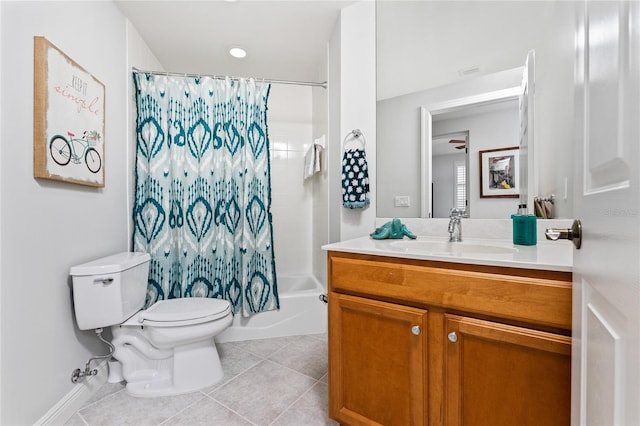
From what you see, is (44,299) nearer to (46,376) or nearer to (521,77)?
(46,376)

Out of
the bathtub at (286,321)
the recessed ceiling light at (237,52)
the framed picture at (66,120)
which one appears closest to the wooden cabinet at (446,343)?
the bathtub at (286,321)

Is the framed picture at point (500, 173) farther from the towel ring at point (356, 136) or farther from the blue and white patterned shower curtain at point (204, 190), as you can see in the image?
the blue and white patterned shower curtain at point (204, 190)

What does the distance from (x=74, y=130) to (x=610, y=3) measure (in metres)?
1.89

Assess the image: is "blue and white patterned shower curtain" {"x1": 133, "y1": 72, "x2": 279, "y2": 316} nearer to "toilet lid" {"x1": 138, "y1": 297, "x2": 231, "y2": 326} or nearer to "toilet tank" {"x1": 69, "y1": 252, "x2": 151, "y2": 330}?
"toilet lid" {"x1": 138, "y1": 297, "x2": 231, "y2": 326}

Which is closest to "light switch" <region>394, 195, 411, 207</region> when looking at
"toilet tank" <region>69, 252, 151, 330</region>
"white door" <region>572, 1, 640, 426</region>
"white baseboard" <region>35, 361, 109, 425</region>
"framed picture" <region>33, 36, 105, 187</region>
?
"white door" <region>572, 1, 640, 426</region>

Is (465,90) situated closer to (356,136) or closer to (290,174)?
(356,136)

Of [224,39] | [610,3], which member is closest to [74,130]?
[224,39]

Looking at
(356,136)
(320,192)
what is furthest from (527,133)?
(320,192)

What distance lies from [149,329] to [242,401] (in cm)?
63

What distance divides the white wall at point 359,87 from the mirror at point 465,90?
5 centimetres

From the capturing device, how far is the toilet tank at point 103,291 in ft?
4.59

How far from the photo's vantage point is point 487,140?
1.43 m

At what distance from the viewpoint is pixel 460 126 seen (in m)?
1.50

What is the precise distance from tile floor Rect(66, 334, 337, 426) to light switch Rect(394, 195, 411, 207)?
1094 mm
